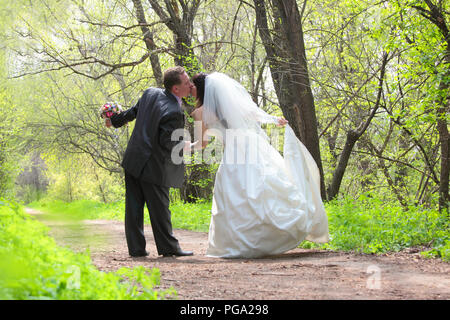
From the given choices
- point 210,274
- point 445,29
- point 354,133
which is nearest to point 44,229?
point 210,274

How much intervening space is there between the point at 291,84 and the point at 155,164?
18.4 ft

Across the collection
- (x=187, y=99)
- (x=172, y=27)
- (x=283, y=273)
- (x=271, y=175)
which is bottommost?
(x=283, y=273)

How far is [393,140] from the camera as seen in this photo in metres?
15.8

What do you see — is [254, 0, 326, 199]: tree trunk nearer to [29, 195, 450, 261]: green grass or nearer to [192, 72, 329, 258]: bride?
[29, 195, 450, 261]: green grass

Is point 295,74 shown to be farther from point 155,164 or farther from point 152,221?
point 152,221

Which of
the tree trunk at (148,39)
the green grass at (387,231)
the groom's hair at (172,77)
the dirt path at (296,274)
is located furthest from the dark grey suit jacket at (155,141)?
the tree trunk at (148,39)

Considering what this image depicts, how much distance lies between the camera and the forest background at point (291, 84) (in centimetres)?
879

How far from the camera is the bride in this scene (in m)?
5.94

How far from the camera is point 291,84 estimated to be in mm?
10836

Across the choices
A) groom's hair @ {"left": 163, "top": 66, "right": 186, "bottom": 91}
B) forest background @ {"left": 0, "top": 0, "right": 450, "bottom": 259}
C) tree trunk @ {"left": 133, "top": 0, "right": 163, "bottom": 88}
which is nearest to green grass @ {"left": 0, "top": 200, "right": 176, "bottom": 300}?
forest background @ {"left": 0, "top": 0, "right": 450, "bottom": 259}

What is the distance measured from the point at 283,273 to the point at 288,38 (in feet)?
23.6

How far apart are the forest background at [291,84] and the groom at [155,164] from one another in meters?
0.70

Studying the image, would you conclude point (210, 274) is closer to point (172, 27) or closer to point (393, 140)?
point (172, 27)

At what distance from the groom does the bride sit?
0.54 meters
